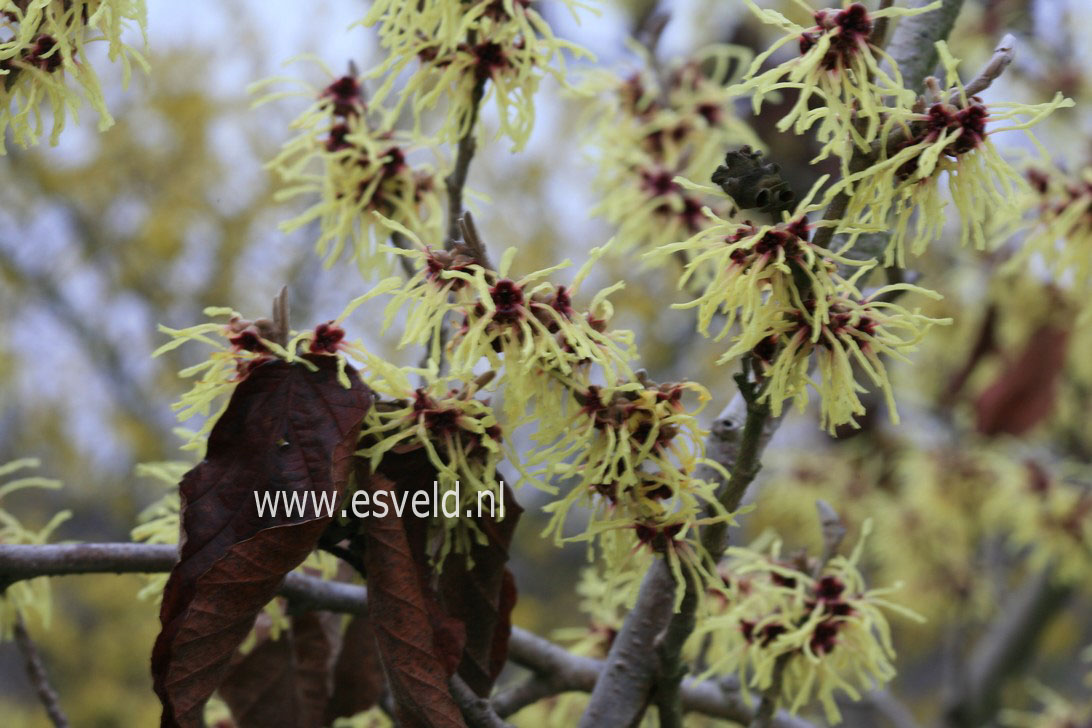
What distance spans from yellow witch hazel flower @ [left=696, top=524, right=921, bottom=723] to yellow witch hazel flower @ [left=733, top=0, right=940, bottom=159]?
42cm

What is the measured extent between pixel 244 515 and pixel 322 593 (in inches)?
9.0

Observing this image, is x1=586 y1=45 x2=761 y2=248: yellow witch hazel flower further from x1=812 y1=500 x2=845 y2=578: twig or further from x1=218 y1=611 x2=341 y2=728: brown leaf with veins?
x1=218 y1=611 x2=341 y2=728: brown leaf with veins

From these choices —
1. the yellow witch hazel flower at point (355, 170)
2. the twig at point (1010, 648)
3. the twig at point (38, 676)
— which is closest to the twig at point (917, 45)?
the yellow witch hazel flower at point (355, 170)

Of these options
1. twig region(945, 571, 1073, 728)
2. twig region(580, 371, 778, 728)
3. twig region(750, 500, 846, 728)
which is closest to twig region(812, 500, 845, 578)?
twig region(750, 500, 846, 728)

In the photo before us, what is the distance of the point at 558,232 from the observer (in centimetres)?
670

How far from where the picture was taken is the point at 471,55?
107 centimetres

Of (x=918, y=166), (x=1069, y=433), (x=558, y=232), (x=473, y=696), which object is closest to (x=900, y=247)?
(x=918, y=166)

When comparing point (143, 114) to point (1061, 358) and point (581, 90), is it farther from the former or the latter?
point (581, 90)

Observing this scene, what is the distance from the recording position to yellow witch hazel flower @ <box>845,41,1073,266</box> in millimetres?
835

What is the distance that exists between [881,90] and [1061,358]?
237cm

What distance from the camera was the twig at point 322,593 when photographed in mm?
978

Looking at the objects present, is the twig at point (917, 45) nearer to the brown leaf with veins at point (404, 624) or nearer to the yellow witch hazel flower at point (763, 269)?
the yellow witch hazel flower at point (763, 269)

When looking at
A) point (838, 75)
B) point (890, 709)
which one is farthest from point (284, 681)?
point (890, 709)

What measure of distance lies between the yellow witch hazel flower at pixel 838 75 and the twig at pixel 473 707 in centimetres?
53
